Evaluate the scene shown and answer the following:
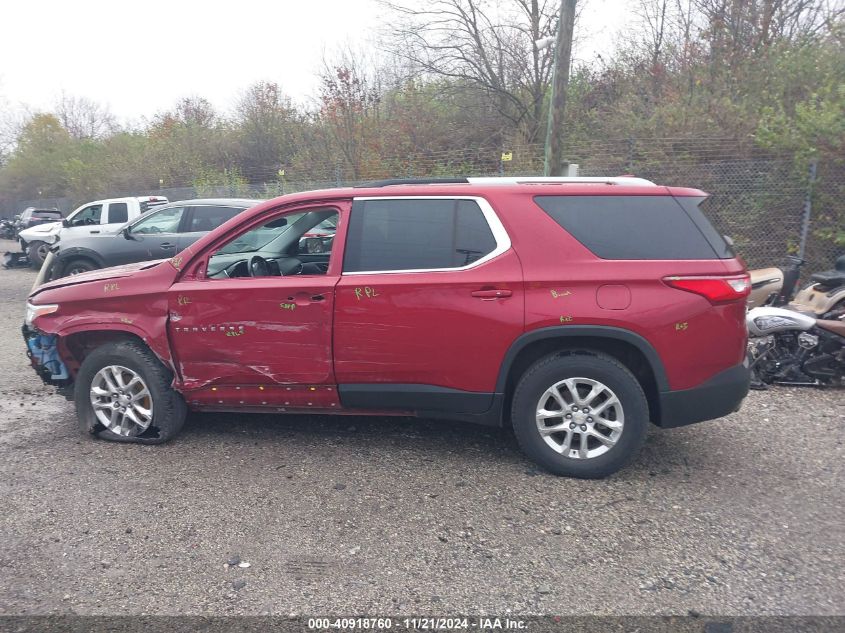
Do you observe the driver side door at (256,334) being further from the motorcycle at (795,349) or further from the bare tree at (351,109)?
the bare tree at (351,109)

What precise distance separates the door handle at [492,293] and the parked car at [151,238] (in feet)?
25.8

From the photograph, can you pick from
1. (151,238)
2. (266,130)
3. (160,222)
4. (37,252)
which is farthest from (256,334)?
(266,130)

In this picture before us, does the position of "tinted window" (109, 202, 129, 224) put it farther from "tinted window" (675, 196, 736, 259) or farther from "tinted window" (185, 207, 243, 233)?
"tinted window" (675, 196, 736, 259)

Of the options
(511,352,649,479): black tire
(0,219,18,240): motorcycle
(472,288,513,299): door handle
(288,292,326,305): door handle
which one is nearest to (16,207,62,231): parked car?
(0,219,18,240): motorcycle

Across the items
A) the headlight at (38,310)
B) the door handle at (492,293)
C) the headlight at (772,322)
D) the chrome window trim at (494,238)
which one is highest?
the chrome window trim at (494,238)

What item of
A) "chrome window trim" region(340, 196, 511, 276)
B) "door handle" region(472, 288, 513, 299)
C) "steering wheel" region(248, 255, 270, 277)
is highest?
"chrome window trim" region(340, 196, 511, 276)

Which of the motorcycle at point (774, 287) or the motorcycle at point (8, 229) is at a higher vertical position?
the motorcycle at point (774, 287)

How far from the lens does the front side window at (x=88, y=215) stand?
15172 millimetres

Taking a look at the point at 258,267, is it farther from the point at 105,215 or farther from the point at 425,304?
the point at 105,215

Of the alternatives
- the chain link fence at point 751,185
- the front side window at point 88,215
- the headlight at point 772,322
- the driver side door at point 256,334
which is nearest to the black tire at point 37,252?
the front side window at point 88,215

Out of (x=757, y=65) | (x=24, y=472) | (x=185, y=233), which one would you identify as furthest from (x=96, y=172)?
(x=24, y=472)

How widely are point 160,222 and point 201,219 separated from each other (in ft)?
2.72

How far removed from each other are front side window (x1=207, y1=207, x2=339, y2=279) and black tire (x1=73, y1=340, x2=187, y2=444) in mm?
776

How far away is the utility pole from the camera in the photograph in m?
10.7
